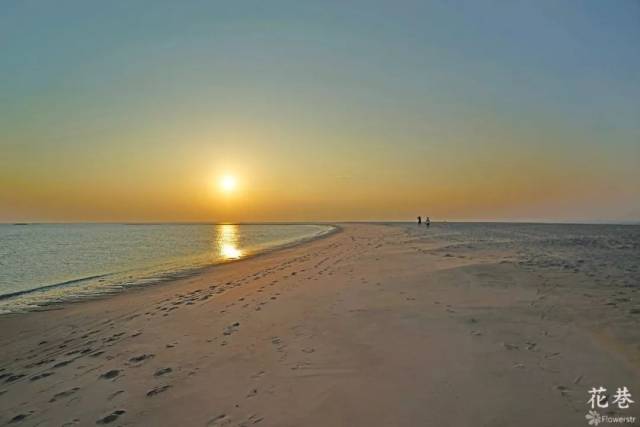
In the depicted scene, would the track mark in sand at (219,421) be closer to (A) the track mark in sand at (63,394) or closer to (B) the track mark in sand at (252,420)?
(B) the track mark in sand at (252,420)

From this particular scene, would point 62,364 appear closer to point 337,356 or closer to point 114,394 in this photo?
point 114,394

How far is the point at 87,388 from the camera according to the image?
608cm

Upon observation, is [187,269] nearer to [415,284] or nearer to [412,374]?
[415,284]

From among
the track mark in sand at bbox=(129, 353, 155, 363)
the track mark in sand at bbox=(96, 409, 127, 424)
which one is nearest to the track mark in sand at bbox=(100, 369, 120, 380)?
the track mark in sand at bbox=(129, 353, 155, 363)

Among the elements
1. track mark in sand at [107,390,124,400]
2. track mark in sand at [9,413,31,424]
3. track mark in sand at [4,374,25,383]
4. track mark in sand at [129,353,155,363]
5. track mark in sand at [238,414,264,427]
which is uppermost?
track mark in sand at [238,414,264,427]

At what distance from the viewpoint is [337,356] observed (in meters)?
6.69

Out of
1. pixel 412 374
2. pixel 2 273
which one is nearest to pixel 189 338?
pixel 412 374

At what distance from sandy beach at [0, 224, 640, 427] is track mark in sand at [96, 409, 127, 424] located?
0.05 metres

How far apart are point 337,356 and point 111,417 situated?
3.74m

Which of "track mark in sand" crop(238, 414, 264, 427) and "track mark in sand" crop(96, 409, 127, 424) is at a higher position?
"track mark in sand" crop(238, 414, 264, 427)

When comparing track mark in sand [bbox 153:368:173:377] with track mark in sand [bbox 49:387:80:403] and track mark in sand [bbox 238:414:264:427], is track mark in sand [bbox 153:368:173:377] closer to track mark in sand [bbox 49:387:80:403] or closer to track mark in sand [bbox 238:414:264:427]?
track mark in sand [bbox 49:387:80:403]

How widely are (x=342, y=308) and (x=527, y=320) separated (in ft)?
15.4

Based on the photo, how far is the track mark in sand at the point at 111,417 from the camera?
5.01 meters

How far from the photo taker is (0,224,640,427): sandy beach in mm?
4879
